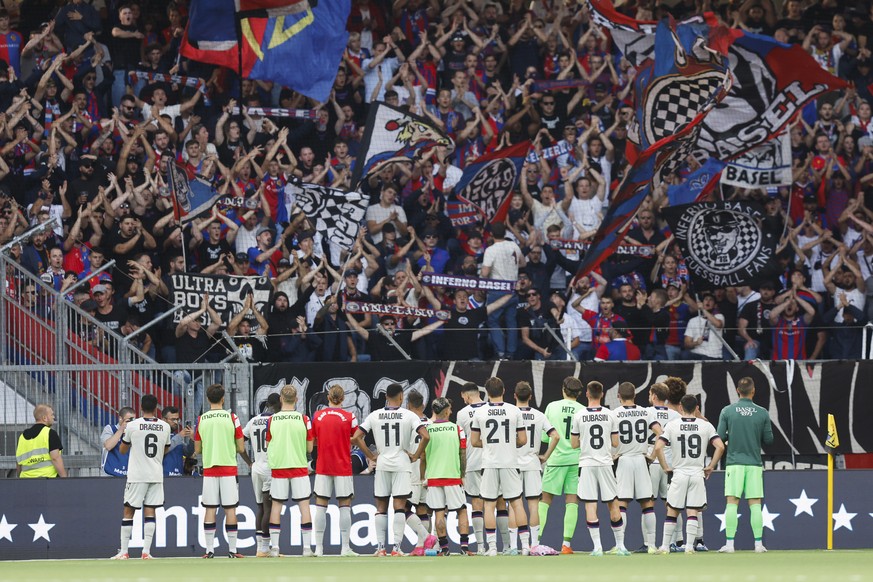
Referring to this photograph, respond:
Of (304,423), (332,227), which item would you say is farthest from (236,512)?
(332,227)

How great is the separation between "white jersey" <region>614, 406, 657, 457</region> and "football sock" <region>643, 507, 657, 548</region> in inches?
29.1

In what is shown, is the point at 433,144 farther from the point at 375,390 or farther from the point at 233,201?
the point at 375,390

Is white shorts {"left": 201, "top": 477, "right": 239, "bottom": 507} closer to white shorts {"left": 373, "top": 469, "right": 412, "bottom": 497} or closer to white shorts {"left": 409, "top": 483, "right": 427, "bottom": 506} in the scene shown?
white shorts {"left": 373, "top": 469, "right": 412, "bottom": 497}

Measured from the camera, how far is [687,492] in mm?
17250

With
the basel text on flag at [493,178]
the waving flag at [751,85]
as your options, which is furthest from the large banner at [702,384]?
the waving flag at [751,85]

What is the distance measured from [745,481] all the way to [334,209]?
7634 mm

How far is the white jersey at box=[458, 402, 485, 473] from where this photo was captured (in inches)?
677

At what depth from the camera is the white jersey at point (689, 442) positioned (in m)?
17.2

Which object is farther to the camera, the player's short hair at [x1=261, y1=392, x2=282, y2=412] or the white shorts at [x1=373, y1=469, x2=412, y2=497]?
the player's short hair at [x1=261, y1=392, x2=282, y2=412]

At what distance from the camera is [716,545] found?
18688 millimetres

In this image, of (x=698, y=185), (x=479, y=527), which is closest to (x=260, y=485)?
(x=479, y=527)

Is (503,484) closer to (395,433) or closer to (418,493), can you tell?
(418,493)

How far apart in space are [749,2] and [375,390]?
1160 cm

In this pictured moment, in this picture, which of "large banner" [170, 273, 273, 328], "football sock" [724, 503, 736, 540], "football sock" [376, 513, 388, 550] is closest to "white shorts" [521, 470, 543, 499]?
"football sock" [376, 513, 388, 550]
